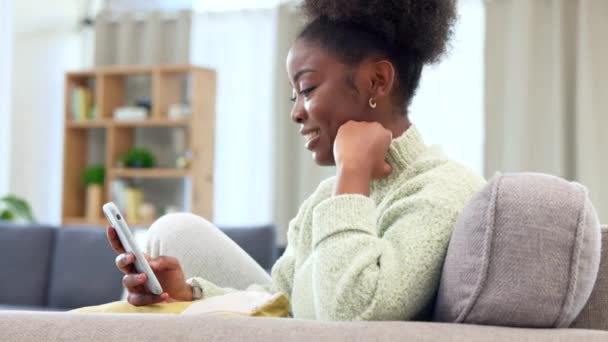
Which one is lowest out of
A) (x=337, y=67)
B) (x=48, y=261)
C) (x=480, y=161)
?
(x=48, y=261)

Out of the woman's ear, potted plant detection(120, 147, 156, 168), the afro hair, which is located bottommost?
potted plant detection(120, 147, 156, 168)

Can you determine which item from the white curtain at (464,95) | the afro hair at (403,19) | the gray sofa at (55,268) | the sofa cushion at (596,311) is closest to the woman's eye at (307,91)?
the afro hair at (403,19)

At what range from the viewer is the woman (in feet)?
3.85

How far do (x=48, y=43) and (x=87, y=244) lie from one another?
2709 millimetres

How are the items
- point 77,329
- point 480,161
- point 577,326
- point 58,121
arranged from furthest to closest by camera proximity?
point 58,121 → point 480,161 → point 577,326 → point 77,329

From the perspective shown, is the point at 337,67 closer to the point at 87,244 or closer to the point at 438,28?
the point at 438,28

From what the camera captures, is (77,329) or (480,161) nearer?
(77,329)

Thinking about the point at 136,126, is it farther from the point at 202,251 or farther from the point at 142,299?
the point at 142,299

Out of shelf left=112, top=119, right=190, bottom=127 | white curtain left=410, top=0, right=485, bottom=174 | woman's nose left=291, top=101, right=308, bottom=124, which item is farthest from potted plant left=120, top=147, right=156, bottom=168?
woman's nose left=291, top=101, right=308, bottom=124

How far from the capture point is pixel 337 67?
1.42m

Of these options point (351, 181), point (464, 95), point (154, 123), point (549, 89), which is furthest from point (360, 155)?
point (154, 123)

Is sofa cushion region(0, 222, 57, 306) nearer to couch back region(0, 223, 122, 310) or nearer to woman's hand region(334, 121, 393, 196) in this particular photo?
couch back region(0, 223, 122, 310)

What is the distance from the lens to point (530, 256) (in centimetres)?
102

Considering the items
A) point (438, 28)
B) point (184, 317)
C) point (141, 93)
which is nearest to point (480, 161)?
point (141, 93)
